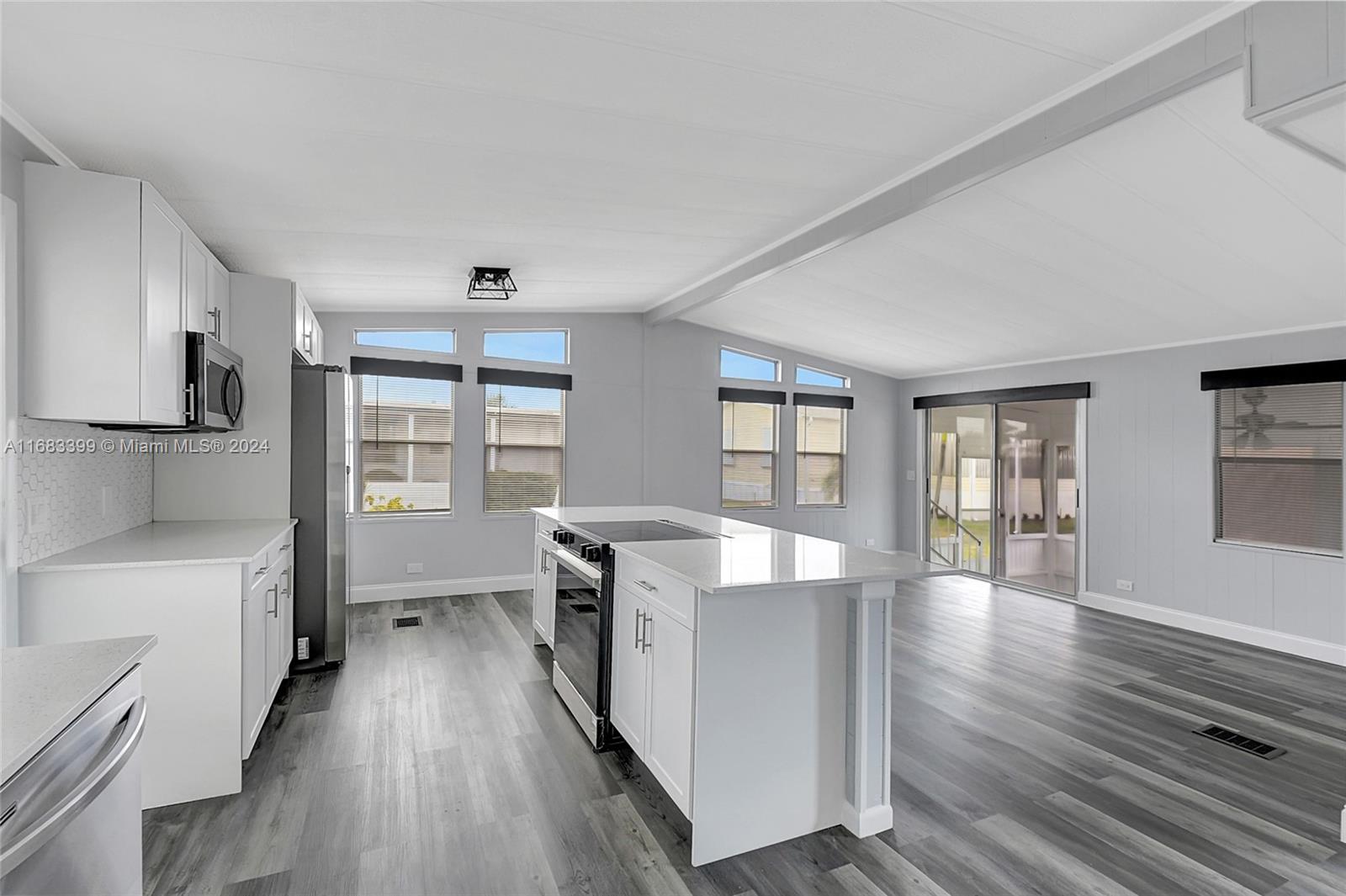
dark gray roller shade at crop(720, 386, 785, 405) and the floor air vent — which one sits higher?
dark gray roller shade at crop(720, 386, 785, 405)

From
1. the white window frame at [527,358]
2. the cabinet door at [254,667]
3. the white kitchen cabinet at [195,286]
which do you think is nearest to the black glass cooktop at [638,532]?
the cabinet door at [254,667]

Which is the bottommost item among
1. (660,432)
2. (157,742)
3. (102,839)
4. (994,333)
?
(157,742)

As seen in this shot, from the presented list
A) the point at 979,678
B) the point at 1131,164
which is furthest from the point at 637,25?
the point at 979,678

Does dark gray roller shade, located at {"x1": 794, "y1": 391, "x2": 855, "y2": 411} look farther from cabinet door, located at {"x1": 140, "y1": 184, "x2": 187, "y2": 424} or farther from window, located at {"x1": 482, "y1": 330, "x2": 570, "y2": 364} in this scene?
cabinet door, located at {"x1": 140, "y1": 184, "x2": 187, "y2": 424}

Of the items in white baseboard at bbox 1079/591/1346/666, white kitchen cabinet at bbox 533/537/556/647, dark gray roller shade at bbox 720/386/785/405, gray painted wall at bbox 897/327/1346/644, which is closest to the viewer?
white kitchen cabinet at bbox 533/537/556/647

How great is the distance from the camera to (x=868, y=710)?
2.39 m

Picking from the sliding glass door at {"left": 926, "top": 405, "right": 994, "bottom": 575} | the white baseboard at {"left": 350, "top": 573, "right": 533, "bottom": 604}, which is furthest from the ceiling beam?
the sliding glass door at {"left": 926, "top": 405, "right": 994, "bottom": 575}

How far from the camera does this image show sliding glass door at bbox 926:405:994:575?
7.22 metres

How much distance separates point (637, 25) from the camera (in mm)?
1972

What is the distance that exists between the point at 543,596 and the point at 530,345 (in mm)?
2900

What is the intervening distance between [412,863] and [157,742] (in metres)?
1.14

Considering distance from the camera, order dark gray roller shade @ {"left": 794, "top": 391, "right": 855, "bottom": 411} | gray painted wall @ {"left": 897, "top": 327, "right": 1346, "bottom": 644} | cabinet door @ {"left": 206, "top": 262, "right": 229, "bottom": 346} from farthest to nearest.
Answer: dark gray roller shade @ {"left": 794, "top": 391, "right": 855, "bottom": 411}
gray painted wall @ {"left": 897, "top": 327, "right": 1346, "bottom": 644}
cabinet door @ {"left": 206, "top": 262, "right": 229, "bottom": 346}

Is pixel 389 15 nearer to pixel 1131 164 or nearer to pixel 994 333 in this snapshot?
pixel 1131 164

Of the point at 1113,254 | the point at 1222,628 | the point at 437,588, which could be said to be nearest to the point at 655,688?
the point at 1113,254
